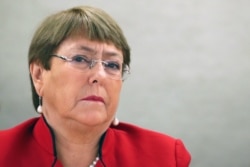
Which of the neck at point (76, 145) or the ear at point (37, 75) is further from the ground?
the ear at point (37, 75)

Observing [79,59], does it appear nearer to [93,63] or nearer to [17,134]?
[93,63]

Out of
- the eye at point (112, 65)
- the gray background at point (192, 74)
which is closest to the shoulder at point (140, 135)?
the eye at point (112, 65)

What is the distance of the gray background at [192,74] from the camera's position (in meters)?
1.90

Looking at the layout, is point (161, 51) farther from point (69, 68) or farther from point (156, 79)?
point (69, 68)

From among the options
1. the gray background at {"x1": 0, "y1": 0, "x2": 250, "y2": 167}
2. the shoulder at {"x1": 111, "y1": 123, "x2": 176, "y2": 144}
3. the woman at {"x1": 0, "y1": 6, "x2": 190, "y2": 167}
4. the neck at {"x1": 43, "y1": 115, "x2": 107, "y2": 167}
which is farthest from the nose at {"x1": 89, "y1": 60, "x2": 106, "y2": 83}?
the gray background at {"x1": 0, "y1": 0, "x2": 250, "y2": 167}

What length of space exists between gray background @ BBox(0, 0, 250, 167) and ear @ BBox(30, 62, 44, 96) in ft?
2.26

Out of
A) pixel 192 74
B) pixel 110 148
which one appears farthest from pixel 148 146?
pixel 192 74

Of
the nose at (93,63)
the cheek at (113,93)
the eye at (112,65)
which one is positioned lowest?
the cheek at (113,93)

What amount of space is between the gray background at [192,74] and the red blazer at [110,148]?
1.81 feet

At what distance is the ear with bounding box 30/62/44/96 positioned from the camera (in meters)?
1.18

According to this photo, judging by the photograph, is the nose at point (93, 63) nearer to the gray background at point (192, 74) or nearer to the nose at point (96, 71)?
the nose at point (96, 71)

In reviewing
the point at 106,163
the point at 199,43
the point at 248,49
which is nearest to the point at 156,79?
the point at 199,43

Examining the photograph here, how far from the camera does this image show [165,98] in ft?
6.29

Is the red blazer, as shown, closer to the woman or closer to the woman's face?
the woman
